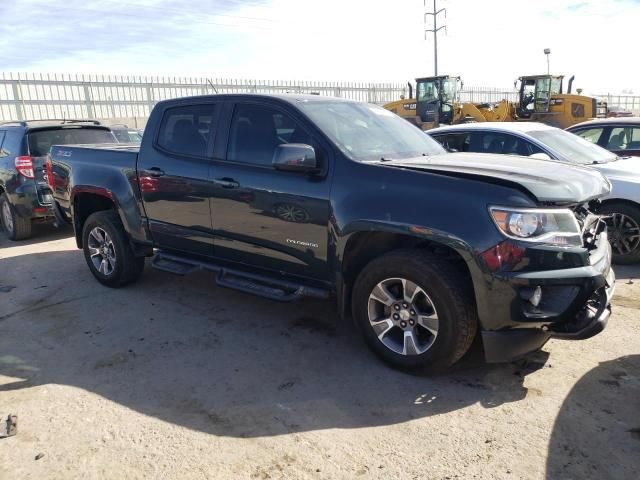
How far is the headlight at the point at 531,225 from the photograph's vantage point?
10.4ft

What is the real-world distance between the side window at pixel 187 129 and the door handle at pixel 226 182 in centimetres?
35

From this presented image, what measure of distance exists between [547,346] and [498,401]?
3.20ft

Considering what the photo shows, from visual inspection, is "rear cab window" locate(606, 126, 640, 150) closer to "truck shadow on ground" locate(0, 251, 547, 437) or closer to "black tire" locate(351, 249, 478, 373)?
"truck shadow on ground" locate(0, 251, 547, 437)

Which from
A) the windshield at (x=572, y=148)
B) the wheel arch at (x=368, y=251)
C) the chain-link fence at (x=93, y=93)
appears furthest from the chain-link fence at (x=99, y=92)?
the wheel arch at (x=368, y=251)

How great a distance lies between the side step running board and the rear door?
0.12 meters

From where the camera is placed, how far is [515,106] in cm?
1886

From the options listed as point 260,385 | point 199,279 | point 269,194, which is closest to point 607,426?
point 260,385

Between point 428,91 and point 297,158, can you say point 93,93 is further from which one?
point 297,158

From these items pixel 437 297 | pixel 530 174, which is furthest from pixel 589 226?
pixel 437 297

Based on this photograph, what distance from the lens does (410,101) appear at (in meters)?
20.6

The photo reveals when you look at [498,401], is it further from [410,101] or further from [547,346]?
[410,101]

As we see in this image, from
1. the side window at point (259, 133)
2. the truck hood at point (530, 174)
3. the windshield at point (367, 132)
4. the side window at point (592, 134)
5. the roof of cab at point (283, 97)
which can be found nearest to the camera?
the truck hood at point (530, 174)

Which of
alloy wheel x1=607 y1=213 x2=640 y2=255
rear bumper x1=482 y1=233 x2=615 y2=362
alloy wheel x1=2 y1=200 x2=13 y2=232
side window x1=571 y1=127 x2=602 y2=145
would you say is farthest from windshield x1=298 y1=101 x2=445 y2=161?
alloy wheel x1=2 y1=200 x2=13 y2=232

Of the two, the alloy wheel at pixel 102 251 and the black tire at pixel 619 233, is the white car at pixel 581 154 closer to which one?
the black tire at pixel 619 233
